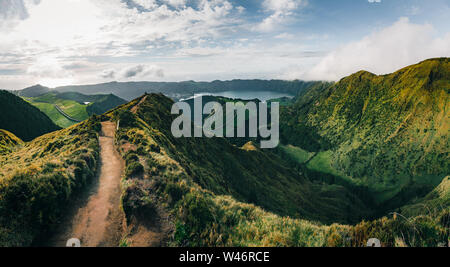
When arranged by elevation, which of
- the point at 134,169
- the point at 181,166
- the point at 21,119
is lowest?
the point at 181,166

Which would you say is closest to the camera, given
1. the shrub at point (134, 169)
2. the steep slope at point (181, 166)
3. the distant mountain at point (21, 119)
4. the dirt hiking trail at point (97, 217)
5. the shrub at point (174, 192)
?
the dirt hiking trail at point (97, 217)

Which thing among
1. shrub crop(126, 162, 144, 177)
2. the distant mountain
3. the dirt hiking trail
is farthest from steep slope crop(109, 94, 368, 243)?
the distant mountain

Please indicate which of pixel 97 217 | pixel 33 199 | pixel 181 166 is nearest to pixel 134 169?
pixel 97 217

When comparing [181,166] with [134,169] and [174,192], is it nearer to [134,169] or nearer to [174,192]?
[134,169]

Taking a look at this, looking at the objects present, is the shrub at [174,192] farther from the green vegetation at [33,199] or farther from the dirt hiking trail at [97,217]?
the green vegetation at [33,199]

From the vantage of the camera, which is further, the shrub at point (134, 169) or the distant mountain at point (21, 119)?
the distant mountain at point (21, 119)

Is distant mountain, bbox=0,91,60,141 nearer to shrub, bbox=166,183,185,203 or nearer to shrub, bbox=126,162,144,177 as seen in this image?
shrub, bbox=126,162,144,177

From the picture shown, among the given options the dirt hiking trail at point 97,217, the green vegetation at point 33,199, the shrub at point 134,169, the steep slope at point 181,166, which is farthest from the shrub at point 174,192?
the green vegetation at point 33,199
